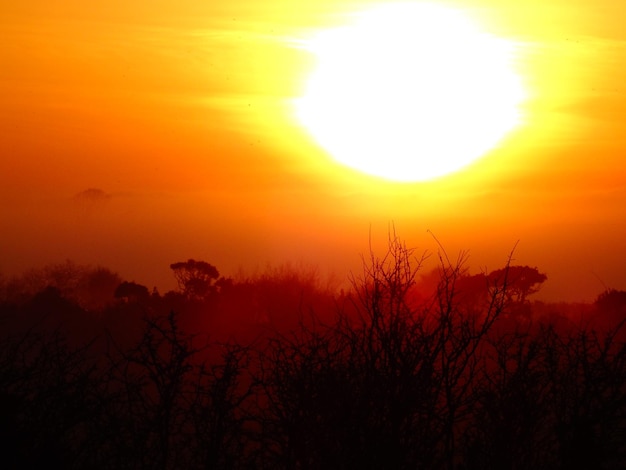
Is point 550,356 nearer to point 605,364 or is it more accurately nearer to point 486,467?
point 605,364

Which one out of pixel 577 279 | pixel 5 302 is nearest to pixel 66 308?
pixel 5 302

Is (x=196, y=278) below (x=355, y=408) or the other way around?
the other way around

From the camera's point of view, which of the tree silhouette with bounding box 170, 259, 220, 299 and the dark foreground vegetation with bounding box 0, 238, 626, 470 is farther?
the tree silhouette with bounding box 170, 259, 220, 299

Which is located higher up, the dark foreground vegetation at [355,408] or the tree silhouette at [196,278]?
the tree silhouette at [196,278]

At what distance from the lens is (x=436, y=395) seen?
11.3 metres

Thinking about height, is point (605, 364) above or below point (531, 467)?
above

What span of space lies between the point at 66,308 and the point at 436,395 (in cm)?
4608

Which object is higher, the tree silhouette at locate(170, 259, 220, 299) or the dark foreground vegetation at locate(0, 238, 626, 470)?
the tree silhouette at locate(170, 259, 220, 299)

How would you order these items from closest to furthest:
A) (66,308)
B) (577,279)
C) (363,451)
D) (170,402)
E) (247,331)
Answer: (363,451) → (170,402) → (247,331) → (66,308) → (577,279)

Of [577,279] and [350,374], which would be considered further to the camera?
[577,279]

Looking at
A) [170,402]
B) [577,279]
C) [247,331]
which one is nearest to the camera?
[170,402]

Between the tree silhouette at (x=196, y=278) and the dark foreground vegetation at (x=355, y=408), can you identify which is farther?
the tree silhouette at (x=196, y=278)

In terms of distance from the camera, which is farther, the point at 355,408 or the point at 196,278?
the point at 196,278

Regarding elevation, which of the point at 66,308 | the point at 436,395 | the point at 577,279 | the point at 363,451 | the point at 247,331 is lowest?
the point at 363,451
